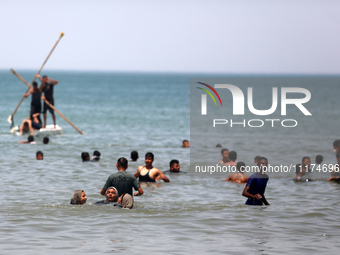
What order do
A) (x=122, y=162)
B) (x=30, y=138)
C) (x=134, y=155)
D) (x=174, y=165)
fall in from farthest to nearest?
(x=30, y=138)
(x=134, y=155)
(x=174, y=165)
(x=122, y=162)

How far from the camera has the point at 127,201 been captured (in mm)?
16125

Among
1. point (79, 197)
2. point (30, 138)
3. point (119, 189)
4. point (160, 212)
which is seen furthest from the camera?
point (30, 138)

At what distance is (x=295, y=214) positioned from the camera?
16.6 m

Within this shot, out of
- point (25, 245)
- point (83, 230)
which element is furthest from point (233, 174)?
point (25, 245)

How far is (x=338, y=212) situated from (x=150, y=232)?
5748mm

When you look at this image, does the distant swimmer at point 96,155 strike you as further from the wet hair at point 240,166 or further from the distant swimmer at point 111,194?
the distant swimmer at point 111,194

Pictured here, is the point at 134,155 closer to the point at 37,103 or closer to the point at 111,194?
the point at 111,194

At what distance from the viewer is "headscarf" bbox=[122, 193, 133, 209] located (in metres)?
16.0

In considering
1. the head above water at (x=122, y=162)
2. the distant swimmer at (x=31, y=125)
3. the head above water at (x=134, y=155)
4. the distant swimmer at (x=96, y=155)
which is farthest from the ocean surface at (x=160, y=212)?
the distant swimmer at (x=31, y=125)

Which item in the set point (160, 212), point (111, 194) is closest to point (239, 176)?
point (160, 212)

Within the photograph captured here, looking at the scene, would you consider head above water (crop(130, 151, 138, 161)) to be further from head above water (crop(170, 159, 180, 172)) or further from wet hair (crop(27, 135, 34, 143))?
wet hair (crop(27, 135, 34, 143))

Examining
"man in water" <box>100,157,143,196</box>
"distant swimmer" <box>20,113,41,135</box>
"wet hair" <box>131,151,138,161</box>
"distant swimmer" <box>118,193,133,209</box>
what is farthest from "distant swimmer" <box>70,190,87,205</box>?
"distant swimmer" <box>20,113,41,135</box>

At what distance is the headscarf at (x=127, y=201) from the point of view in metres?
16.0

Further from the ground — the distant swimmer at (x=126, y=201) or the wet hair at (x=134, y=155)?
the wet hair at (x=134, y=155)
